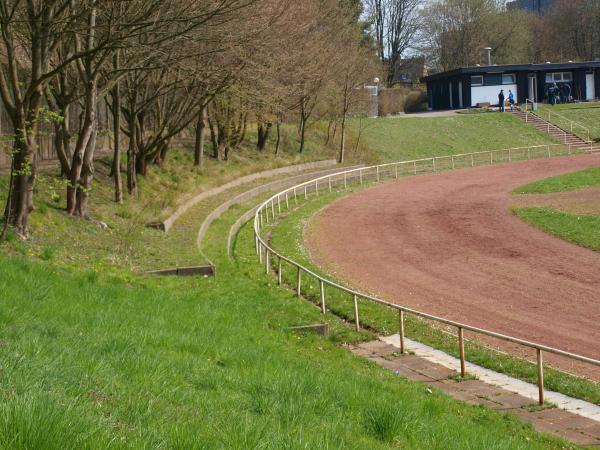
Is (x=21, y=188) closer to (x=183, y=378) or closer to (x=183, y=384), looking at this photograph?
(x=183, y=378)

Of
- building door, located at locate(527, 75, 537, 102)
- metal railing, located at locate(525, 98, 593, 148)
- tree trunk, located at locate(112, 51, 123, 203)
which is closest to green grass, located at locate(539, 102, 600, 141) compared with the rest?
metal railing, located at locate(525, 98, 593, 148)

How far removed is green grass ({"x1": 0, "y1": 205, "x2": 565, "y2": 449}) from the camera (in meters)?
5.36

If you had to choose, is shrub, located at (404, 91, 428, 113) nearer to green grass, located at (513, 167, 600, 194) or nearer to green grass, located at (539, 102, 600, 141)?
green grass, located at (539, 102, 600, 141)

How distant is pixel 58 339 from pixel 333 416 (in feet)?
9.94

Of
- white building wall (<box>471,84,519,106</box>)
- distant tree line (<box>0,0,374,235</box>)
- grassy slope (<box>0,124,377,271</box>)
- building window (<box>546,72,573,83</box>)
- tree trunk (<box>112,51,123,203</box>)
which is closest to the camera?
distant tree line (<box>0,0,374,235</box>)

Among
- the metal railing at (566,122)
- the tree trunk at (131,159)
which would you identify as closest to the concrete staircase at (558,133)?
the metal railing at (566,122)

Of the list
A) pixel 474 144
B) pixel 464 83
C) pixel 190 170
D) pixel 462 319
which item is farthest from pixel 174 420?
pixel 464 83

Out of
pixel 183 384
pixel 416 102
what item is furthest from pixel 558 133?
pixel 183 384

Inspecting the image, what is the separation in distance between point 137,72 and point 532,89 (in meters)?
57.8

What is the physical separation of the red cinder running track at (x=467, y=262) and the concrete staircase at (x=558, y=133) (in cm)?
2347

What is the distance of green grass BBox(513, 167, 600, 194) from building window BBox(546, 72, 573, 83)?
3556 cm

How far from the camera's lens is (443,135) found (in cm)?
6278

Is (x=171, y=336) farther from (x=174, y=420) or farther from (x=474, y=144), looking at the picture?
(x=474, y=144)

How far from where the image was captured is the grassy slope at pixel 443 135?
58969mm
